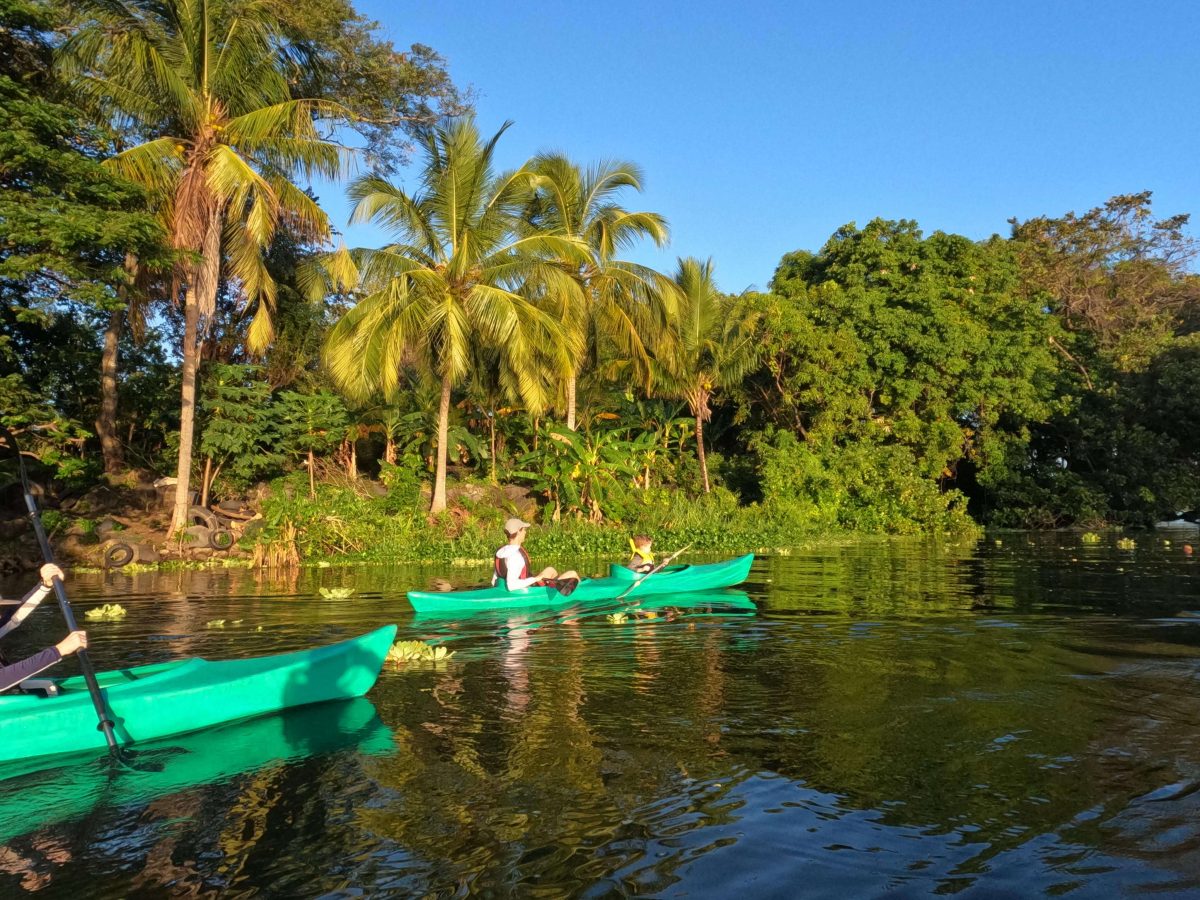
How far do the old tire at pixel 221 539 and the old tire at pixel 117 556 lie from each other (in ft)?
5.19

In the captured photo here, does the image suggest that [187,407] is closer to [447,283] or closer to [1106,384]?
[447,283]

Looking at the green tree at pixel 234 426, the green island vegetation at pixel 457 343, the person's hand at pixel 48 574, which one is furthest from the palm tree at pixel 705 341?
the person's hand at pixel 48 574

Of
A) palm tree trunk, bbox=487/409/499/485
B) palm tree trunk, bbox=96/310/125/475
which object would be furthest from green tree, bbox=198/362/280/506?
palm tree trunk, bbox=487/409/499/485

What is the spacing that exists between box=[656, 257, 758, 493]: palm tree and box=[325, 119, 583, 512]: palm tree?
609 centimetres

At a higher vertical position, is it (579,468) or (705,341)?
(705,341)

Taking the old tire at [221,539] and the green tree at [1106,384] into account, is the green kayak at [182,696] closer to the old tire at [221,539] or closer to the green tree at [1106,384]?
the old tire at [221,539]

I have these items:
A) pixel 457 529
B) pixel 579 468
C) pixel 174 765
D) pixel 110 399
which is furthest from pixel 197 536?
pixel 174 765

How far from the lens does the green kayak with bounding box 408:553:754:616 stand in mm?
11714

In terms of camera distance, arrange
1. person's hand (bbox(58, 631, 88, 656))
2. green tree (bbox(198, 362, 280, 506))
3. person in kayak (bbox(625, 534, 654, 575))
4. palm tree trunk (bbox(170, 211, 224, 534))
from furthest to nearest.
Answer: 1. green tree (bbox(198, 362, 280, 506))
2. palm tree trunk (bbox(170, 211, 224, 534))
3. person in kayak (bbox(625, 534, 654, 575))
4. person's hand (bbox(58, 631, 88, 656))

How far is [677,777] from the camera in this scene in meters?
5.34

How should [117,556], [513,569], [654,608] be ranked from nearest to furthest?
[513,569], [654,608], [117,556]

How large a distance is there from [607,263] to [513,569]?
14061 millimetres

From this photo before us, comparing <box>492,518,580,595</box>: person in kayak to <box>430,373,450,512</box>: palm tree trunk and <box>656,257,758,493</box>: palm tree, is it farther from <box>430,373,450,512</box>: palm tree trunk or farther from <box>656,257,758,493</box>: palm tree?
<box>656,257,758,493</box>: palm tree

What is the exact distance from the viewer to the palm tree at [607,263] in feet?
79.5
